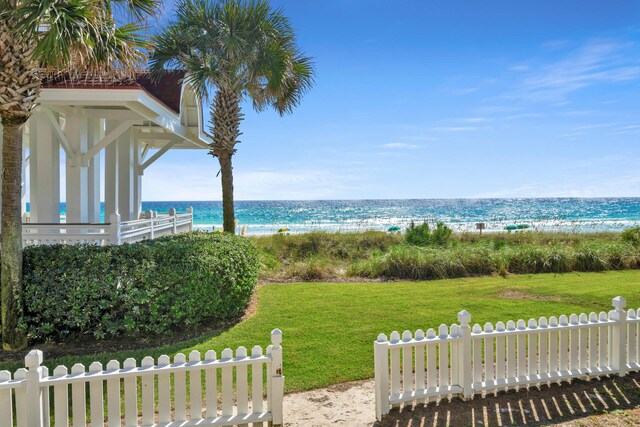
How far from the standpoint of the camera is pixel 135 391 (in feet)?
13.3

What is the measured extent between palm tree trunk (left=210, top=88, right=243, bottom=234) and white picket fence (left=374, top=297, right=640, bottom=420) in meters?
8.81

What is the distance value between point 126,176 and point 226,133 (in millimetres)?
4005

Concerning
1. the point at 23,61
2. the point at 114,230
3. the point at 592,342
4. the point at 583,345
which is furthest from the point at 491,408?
the point at 23,61

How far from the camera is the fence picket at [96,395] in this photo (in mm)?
3930

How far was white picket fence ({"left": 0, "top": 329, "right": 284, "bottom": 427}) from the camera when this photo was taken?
3.77 meters

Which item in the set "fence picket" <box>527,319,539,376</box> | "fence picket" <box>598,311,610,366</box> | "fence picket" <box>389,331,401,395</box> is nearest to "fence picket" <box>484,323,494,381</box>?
"fence picket" <box>527,319,539,376</box>

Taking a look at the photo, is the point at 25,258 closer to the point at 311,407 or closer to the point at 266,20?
the point at 311,407

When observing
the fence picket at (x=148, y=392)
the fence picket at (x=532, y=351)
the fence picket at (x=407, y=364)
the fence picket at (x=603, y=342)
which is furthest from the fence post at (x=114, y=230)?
the fence picket at (x=603, y=342)

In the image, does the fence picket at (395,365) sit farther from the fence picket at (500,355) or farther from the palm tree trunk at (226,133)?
the palm tree trunk at (226,133)

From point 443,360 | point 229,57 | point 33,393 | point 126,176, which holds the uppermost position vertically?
point 229,57

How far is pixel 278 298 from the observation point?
10039 mm

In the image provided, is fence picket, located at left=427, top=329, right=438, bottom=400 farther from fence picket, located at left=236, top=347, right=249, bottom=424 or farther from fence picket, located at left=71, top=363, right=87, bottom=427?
fence picket, located at left=71, top=363, right=87, bottom=427

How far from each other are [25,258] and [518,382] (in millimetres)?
7399

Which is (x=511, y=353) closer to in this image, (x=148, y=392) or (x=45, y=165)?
(x=148, y=392)
